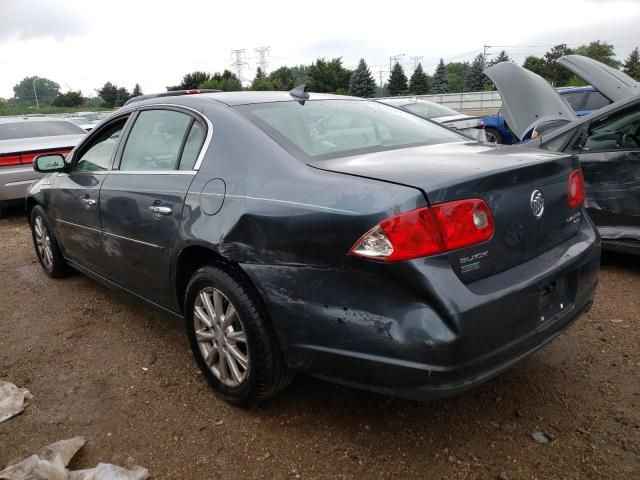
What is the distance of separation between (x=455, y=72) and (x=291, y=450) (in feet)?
310

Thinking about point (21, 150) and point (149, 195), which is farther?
point (21, 150)

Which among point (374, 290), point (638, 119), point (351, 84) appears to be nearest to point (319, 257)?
point (374, 290)

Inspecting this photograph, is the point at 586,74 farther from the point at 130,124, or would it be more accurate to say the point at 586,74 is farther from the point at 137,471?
the point at 137,471

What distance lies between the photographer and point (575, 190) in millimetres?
2584

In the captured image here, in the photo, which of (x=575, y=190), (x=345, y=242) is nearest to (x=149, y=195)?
(x=345, y=242)

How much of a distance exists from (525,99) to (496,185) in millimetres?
4182

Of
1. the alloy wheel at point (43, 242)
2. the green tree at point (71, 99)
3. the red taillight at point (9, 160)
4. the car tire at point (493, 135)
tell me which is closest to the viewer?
the alloy wheel at point (43, 242)

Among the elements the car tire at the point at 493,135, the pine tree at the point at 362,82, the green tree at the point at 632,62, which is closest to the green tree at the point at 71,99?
the pine tree at the point at 362,82

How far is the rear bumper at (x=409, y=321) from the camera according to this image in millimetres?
1928

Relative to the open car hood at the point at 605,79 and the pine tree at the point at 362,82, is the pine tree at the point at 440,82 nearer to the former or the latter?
the pine tree at the point at 362,82

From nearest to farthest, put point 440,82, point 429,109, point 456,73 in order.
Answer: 1. point 429,109
2. point 440,82
3. point 456,73

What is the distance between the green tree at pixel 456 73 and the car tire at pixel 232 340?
244 feet

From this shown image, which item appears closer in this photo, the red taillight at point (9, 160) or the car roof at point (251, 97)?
the car roof at point (251, 97)

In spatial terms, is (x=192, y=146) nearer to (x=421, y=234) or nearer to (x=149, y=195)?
(x=149, y=195)
